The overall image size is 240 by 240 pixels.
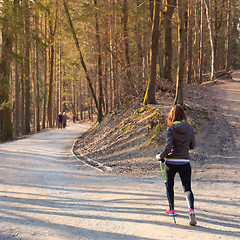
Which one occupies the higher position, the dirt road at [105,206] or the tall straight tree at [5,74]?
the tall straight tree at [5,74]

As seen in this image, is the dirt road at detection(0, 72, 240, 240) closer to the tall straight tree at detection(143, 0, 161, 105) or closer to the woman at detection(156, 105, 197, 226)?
the woman at detection(156, 105, 197, 226)

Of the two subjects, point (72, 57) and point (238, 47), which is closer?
point (72, 57)

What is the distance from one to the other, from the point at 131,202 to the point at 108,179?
268cm

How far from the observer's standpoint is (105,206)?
5.79 meters

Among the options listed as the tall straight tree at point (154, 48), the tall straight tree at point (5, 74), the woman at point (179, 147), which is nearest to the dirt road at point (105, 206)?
the woman at point (179, 147)

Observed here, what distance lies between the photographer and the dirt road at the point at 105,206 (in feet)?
14.2

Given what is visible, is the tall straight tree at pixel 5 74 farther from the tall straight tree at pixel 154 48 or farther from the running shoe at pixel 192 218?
the running shoe at pixel 192 218

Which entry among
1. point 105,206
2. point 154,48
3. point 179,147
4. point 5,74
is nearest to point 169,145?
point 179,147

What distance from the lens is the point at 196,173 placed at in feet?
28.6

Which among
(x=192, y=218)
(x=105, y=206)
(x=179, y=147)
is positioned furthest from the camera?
(x=105, y=206)

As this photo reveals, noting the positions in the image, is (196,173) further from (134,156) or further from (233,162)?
(134,156)

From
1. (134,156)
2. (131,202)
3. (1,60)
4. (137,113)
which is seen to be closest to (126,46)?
(137,113)

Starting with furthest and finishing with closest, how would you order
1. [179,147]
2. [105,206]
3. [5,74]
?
[5,74] → [105,206] → [179,147]

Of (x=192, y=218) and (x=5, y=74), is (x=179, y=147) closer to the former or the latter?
(x=192, y=218)
